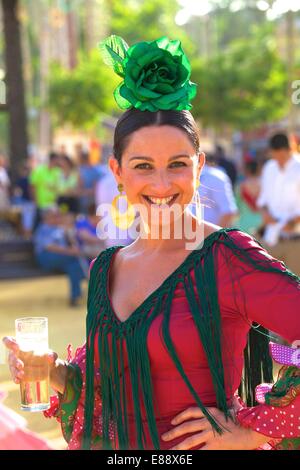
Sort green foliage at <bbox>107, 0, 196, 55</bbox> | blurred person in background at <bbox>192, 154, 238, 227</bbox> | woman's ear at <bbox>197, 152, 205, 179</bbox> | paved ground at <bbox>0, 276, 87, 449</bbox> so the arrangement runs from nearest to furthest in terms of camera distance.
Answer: woman's ear at <bbox>197, 152, 205, 179</bbox>
paved ground at <bbox>0, 276, 87, 449</bbox>
blurred person in background at <bbox>192, 154, 238, 227</bbox>
green foliage at <bbox>107, 0, 196, 55</bbox>

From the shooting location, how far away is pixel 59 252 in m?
12.4

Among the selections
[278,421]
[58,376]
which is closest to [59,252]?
[58,376]

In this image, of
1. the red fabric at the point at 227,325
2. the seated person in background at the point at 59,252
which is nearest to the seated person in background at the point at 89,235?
the seated person in background at the point at 59,252

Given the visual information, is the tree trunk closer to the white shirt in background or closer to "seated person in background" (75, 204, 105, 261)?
"seated person in background" (75, 204, 105, 261)

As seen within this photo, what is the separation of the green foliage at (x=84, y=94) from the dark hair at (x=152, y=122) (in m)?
20.0

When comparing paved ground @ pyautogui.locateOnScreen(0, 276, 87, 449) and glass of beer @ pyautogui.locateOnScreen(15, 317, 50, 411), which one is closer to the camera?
glass of beer @ pyautogui.locateOnScreen(15, 317, 50, 411)

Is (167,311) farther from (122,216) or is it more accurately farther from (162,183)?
(122,216)

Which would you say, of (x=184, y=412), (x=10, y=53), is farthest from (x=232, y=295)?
(x=10, y=53)

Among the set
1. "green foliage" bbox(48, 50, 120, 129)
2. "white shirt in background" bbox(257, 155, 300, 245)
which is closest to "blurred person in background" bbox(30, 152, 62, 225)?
"white shirt in background" bbox(257, 155, 300, 245)

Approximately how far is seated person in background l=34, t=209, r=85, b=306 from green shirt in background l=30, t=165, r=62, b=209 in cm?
107

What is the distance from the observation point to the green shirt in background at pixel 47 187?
14688 mm

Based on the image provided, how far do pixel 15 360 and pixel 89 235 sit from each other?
876cm

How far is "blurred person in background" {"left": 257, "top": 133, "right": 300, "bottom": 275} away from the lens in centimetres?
830

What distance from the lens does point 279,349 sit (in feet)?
7.92
